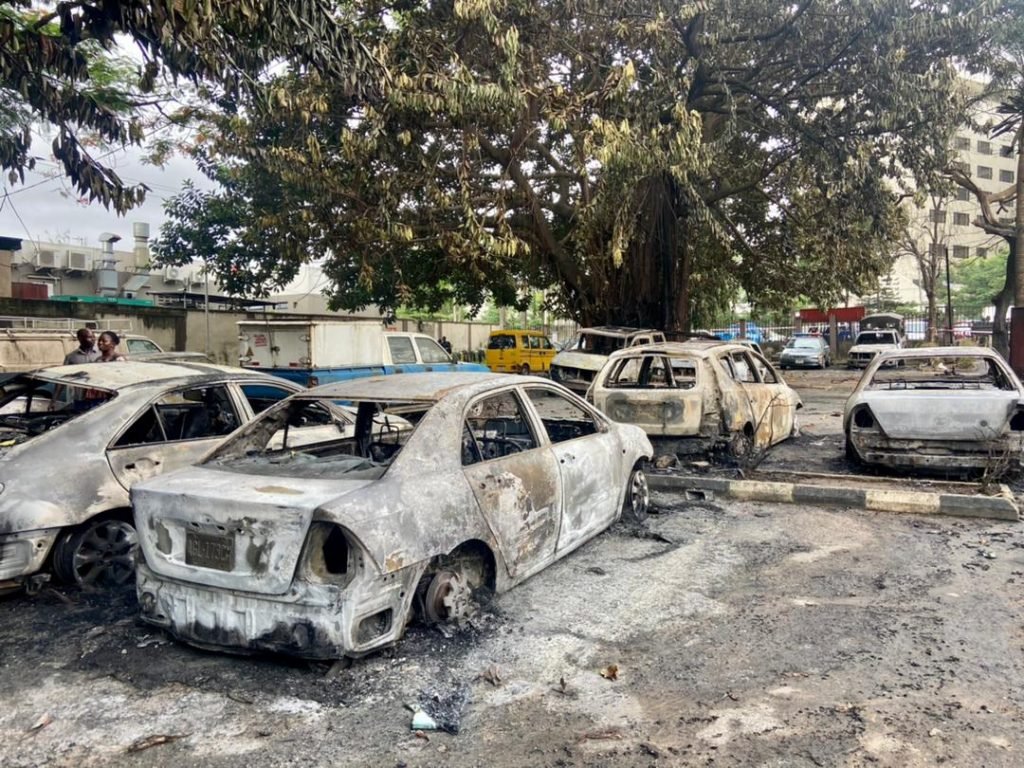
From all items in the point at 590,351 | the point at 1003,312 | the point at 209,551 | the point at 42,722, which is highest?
the point at 1003,312

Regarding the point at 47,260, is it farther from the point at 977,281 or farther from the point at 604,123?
the point at 977,281

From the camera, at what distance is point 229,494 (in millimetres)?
3498

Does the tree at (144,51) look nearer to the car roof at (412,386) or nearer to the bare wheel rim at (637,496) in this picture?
the car roof at (412,386)

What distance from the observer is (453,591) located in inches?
150

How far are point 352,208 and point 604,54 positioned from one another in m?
5.32

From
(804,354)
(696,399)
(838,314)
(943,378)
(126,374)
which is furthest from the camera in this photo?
(838,314)

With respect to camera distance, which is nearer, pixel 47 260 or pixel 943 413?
pixel 943 413

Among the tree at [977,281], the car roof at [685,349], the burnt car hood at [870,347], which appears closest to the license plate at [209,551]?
the car roof at [685,349]

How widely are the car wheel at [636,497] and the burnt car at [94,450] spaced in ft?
9.22

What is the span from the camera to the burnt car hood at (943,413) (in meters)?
6.75

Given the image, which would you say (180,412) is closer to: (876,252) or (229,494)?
(229,494)

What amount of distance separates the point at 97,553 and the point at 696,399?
5.39 metres

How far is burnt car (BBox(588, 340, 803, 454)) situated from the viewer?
7.55 meters

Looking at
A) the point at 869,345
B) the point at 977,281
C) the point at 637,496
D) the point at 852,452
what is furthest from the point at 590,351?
the point at 977,281
